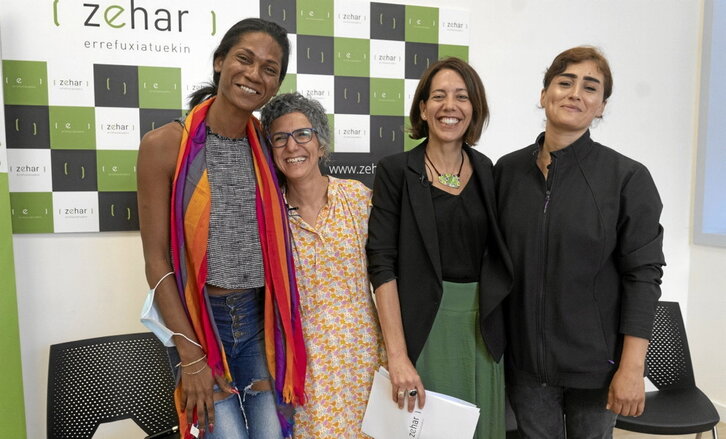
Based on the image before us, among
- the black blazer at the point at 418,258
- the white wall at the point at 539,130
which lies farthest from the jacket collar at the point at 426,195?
the white wall at the point at 539,130

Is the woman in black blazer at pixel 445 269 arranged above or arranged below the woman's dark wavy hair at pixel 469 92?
below

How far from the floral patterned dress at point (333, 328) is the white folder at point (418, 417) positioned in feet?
0.16

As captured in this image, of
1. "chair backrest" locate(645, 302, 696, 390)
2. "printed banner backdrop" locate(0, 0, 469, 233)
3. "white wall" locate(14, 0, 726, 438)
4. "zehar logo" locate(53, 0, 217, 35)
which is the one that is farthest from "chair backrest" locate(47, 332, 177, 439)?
"chair backrest" locate(645, 302, 696, 390)

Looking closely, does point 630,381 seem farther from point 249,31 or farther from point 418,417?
point 249,31

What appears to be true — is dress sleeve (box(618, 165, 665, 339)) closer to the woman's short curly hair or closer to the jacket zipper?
the jacket zipper

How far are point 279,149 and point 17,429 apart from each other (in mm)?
1355

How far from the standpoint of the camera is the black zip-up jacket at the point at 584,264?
1359mm

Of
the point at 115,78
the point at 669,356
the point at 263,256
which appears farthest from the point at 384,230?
the point at 669,356

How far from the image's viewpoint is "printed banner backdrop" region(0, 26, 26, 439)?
175 cm

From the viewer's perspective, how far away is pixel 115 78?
198 cm

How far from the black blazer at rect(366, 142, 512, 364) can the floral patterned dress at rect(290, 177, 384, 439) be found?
0.08 metres

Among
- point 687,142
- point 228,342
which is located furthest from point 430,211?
point 687,142

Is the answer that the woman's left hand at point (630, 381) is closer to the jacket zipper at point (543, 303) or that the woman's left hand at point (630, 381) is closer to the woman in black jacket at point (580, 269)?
the woman in black jacket at point (580, 269)

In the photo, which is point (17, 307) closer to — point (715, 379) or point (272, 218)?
point (272, 218)
